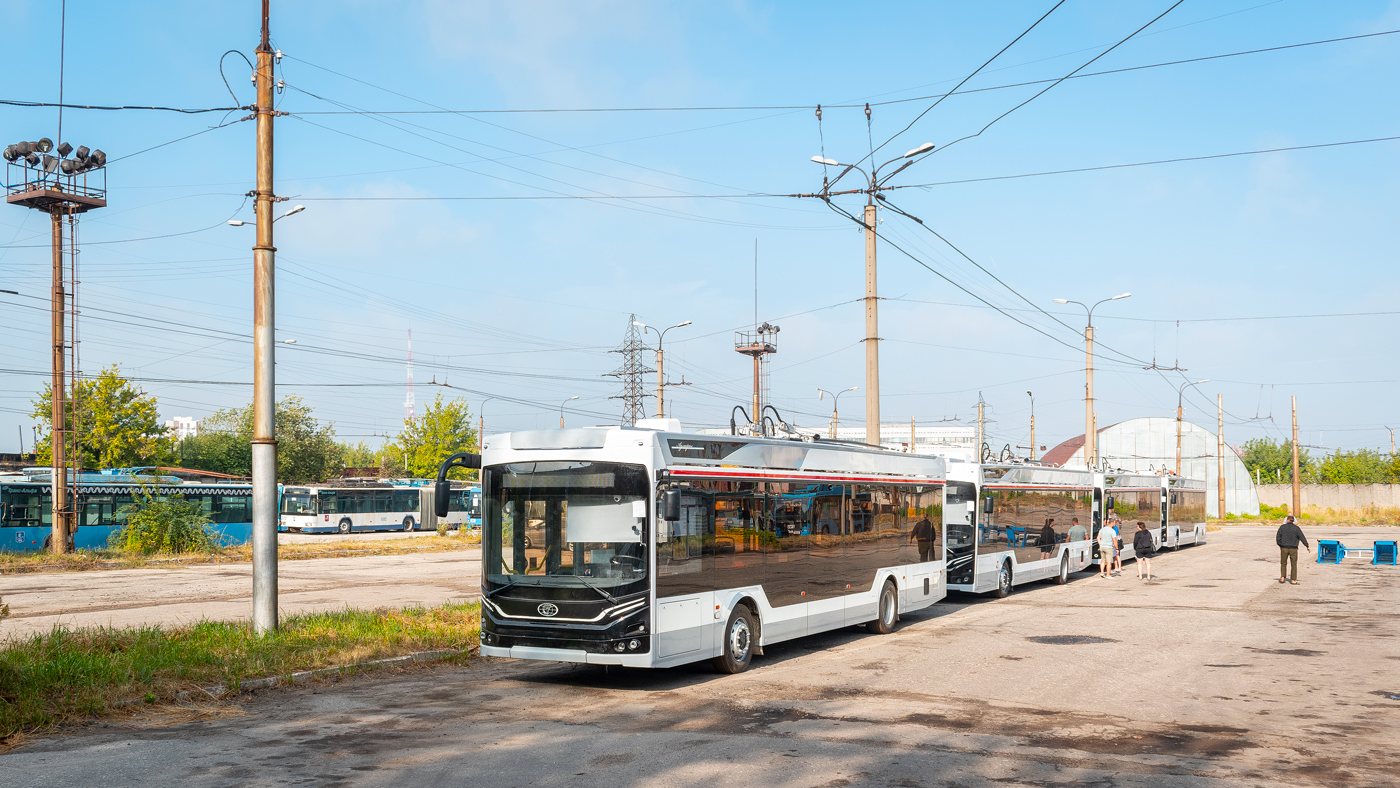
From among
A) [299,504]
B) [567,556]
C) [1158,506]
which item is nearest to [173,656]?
[567,556]

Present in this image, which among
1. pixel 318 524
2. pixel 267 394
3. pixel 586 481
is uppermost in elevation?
pixel 267 394

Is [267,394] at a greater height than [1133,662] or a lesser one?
greater

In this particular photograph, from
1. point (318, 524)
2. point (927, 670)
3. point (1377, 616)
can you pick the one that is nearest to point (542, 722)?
point (927, 670)

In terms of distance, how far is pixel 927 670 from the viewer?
44.1ft

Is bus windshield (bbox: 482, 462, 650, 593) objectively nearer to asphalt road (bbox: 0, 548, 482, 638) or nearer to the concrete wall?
asphalt road (bbox: 0, 548, 482, 638)

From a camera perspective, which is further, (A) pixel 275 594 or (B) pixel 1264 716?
(A) pixel 275 594

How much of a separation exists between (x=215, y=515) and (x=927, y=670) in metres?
39.1

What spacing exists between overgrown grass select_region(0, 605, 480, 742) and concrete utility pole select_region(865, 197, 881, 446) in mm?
10398

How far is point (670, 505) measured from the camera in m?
11.6

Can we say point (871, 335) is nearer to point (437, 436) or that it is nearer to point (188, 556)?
point (188, 556)

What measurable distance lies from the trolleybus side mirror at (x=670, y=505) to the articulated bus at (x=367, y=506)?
44.8 m

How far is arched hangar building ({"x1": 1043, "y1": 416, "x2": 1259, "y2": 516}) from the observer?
89000 mm

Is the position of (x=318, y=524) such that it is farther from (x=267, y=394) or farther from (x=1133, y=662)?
(x=1133, y=662)

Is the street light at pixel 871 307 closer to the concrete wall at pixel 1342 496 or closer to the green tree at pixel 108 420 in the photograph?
the green tree at pixel 108 420
